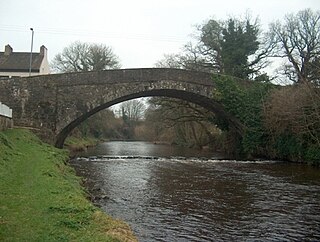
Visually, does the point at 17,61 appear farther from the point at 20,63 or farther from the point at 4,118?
the point at 4,118

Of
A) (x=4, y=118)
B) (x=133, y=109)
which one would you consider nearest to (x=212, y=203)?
(x=4, y=118)

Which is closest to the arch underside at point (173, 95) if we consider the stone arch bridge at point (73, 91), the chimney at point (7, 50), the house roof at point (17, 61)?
the stone arch bridge at point (73, 91)

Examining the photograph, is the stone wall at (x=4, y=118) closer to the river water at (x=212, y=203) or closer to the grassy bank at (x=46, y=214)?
the river water at (x=212, y=203)

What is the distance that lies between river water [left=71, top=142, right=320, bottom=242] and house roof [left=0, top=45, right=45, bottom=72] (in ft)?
91.7

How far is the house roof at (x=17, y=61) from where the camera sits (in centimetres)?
4388

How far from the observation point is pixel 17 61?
4469cm

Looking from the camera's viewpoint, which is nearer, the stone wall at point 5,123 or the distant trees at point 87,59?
the stone wall at point 5,123

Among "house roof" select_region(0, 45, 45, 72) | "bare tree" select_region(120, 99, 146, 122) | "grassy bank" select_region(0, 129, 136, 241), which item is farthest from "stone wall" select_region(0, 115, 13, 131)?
"bare tree" select_region(120, 99, 146, 122)

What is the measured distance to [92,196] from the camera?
1232cm

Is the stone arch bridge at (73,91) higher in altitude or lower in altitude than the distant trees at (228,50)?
lower

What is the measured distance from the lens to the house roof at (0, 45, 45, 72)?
43875mm

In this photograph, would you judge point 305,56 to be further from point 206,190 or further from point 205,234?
point 205,234

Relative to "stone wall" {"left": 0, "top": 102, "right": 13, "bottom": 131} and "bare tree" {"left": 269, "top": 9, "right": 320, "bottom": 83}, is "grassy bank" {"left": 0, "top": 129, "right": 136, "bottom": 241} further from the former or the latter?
"bare tree" {"left": 269, "top": 9, "right": 320, "bottom": 83}

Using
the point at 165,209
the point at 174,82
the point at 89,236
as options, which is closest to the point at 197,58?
the point at 174,82
